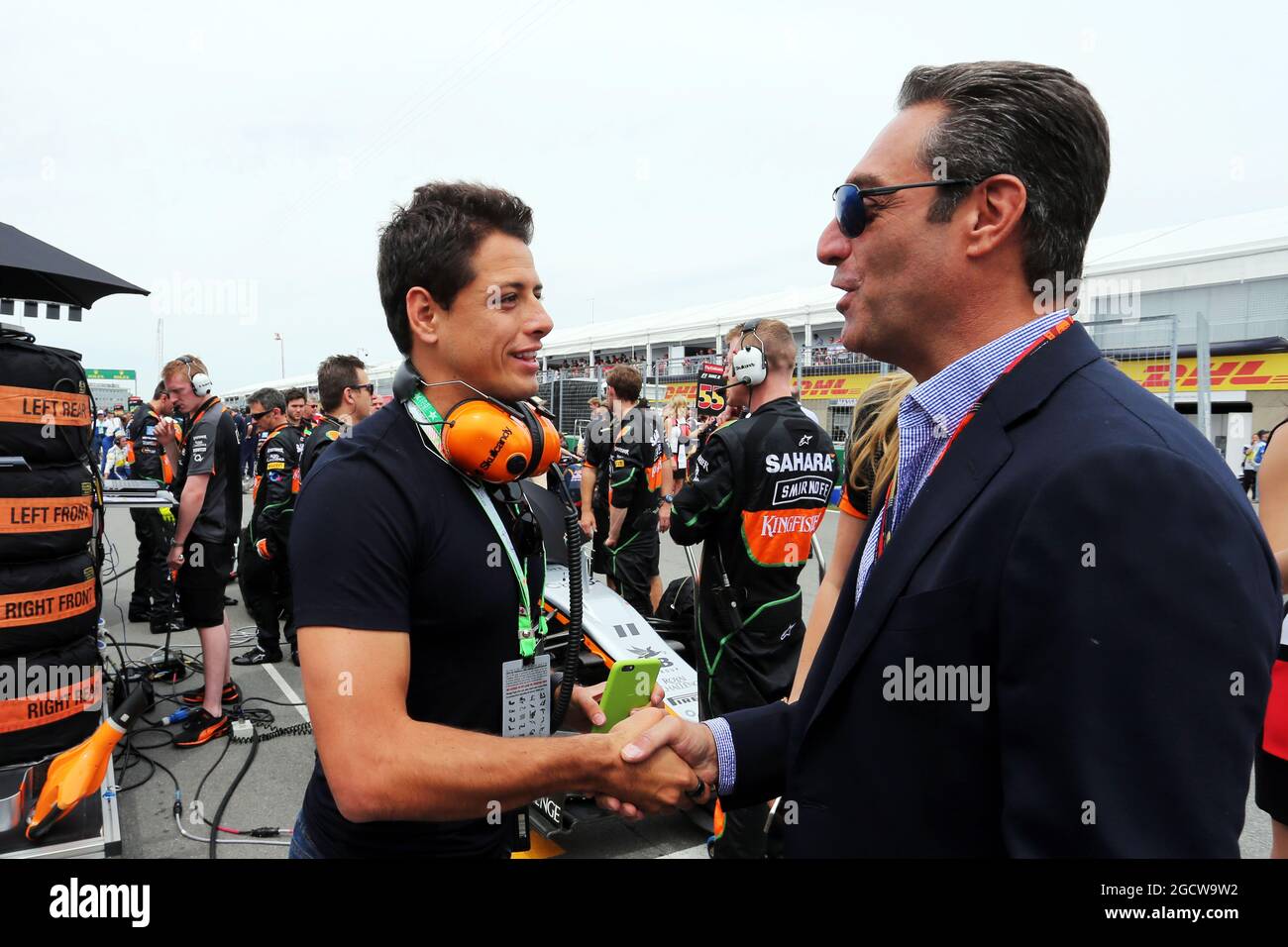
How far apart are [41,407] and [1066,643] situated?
3.71 m

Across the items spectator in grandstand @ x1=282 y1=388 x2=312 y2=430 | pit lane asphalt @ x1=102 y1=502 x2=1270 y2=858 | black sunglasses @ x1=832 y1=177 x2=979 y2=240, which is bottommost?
pit lane asphalt @ x1=102 y1=502 x2=1270 y2=858

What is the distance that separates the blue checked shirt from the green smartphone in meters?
0.84

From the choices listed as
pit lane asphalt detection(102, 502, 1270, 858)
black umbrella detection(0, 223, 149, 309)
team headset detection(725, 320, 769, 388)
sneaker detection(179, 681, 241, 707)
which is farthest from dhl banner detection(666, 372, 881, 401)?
black umbrella detection(0, 223, 149, 309)

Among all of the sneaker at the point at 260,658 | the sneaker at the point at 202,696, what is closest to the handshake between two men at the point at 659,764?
the sneaker at the point at 202,696

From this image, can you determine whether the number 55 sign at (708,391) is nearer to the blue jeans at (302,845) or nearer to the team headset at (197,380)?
the team headset at (197,380)

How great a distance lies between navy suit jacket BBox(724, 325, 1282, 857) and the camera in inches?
33.1

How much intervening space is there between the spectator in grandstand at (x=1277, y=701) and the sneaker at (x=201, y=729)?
5.27 metres

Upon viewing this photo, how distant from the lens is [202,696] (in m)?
5.37

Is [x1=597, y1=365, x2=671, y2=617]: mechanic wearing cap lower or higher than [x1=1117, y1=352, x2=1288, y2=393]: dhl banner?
lower

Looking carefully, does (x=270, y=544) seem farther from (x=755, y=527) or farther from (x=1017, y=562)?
(x=1017, y=562)

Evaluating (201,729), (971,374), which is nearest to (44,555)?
(201,729)

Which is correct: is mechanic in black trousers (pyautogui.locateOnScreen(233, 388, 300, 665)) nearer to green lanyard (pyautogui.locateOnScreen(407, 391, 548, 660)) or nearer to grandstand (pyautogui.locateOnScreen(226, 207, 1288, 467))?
green lanyard (pyautogui.locateOnScreen(407, 391, 548, 660))
